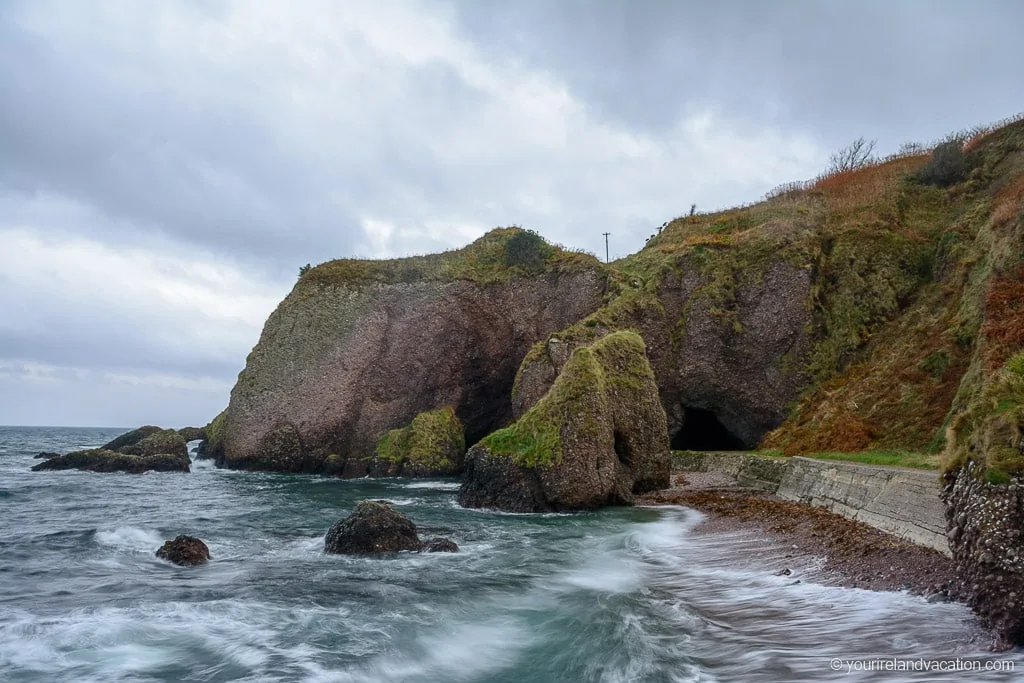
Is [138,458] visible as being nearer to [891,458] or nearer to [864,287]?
[891,458]

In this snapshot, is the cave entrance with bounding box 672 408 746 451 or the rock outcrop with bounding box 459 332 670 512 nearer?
the rock outcrop with bounding box 459 332 670 512

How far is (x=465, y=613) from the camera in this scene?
9648mm

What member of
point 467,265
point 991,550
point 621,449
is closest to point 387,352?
point 467,265

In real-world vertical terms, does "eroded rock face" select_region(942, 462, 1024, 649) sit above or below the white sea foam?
above

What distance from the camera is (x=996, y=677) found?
5.81 metres

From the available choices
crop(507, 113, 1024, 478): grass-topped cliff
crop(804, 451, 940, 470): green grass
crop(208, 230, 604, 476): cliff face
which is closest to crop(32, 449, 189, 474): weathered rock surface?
crop(208, 230, 604, 476): cliff face

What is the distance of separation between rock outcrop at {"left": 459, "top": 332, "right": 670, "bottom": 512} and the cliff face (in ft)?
42.3

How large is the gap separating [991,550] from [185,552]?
13189 mm

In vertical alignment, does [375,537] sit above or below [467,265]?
below

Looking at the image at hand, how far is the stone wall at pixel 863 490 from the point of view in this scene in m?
10.1

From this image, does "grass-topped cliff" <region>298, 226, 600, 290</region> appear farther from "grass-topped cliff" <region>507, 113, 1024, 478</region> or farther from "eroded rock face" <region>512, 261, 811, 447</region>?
"eroded rock face" <region>512, 261, 811, 447</region>

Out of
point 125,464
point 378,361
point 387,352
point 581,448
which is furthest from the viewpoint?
point 387,352

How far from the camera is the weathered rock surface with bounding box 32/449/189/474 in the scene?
1352 inches

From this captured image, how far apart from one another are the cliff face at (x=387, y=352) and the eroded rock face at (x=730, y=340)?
3.80 m
